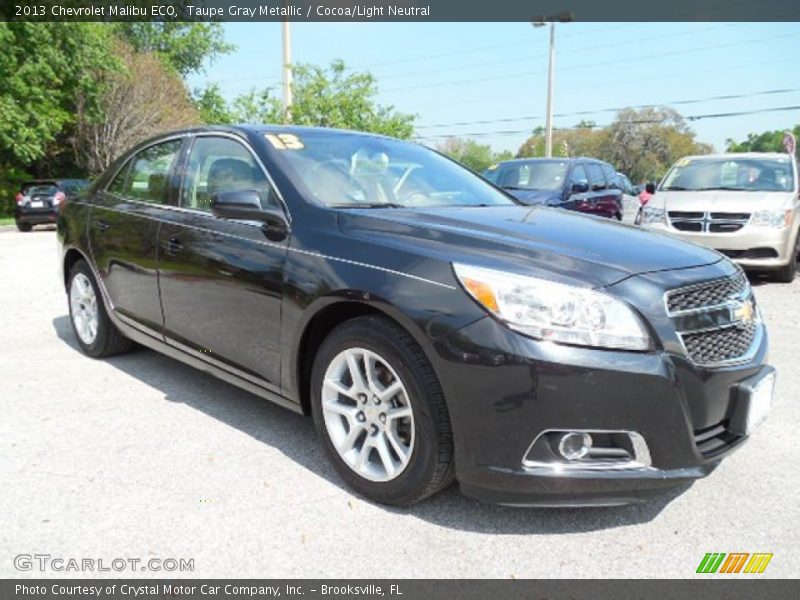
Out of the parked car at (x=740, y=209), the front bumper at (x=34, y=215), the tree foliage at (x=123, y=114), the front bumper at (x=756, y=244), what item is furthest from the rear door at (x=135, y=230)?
the tree foliage at (x=123, y=114)

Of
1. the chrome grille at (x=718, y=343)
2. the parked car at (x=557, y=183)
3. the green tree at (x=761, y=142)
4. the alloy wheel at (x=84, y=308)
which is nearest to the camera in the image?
the chrome grille at (x=718, y=343)

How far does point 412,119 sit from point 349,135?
20.3m

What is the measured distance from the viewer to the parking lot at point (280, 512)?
2393 millimetres

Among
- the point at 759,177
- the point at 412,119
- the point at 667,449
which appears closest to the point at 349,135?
the point at 667,449

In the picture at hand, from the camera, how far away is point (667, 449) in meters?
2.32

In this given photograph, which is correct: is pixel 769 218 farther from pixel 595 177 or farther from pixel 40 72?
pixel 40 72

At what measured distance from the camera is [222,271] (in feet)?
10.9

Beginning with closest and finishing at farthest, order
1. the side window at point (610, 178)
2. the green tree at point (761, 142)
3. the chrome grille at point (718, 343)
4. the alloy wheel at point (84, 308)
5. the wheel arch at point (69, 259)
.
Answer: the chrome grille at point (718, 343), the alloy wheel at point (84, 308), the wheel arch at point (69, 259), the side window at point (610, 178), the green tree at point (761, 142)

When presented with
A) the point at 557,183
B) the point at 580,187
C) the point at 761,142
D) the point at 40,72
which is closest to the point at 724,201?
the point at 580,187

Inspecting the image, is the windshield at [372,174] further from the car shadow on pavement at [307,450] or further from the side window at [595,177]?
the side window at [595,177]

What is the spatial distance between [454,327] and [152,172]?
2.72 metres

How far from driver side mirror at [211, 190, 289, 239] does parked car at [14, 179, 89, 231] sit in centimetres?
1691

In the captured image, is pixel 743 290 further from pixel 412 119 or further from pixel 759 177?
pixel 412 119

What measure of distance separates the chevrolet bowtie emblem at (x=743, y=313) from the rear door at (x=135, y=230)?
2997 mm
